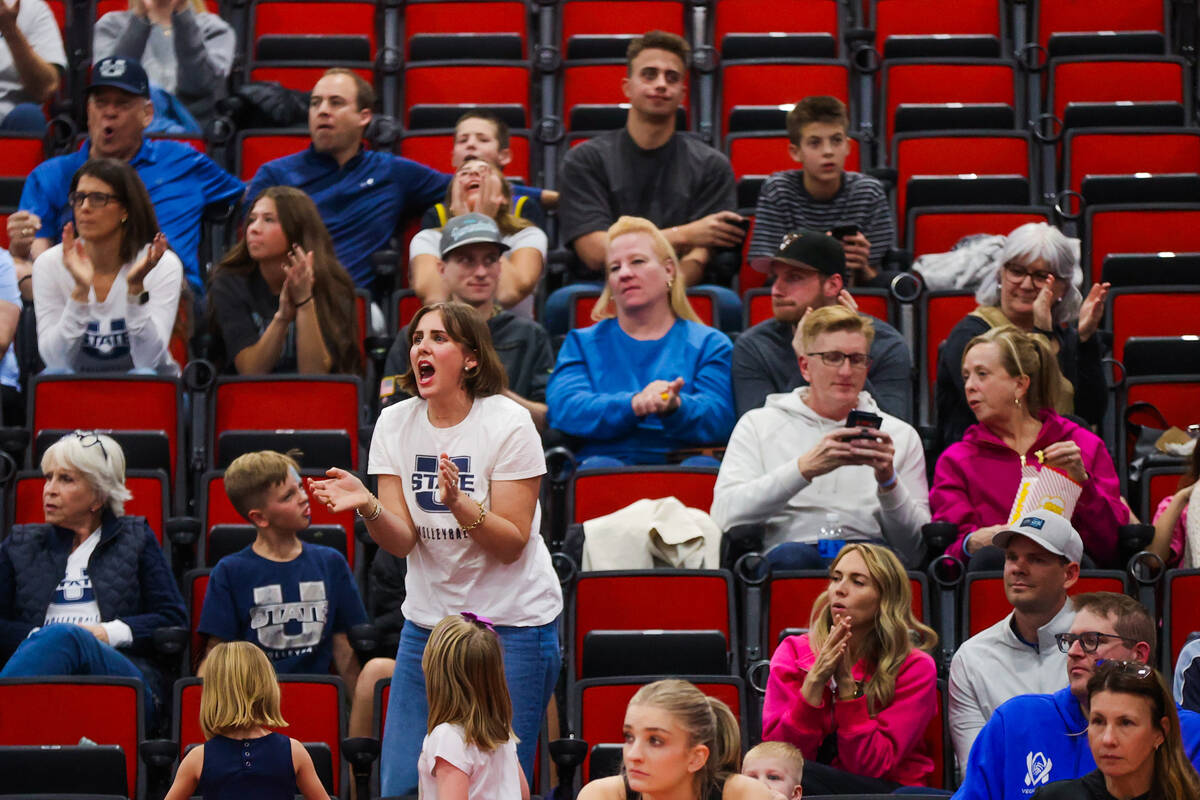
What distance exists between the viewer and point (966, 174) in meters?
6.36

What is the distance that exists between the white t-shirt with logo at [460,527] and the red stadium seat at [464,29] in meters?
3.74

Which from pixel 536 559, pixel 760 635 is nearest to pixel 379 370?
pixel 760 635

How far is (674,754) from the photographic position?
3.11 m

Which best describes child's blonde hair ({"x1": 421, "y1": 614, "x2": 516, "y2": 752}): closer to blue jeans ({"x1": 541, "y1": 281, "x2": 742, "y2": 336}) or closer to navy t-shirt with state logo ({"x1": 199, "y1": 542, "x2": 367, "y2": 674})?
navy t-shirt with state logo ({"x1": 199, "y1": 542, "x2": 367, "y2": 674})

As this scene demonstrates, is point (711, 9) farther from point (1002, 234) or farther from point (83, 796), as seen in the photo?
point (83, 796)

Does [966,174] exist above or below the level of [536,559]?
above

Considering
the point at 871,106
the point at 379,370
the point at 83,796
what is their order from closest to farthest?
the point at 83,796 < the point at 379,370 < the point at 871,106

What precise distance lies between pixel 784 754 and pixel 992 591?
0.98 metres

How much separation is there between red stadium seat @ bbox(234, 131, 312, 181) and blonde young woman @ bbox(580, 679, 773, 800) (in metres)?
3.86

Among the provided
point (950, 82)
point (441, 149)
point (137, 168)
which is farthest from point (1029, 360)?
point (137, 168)

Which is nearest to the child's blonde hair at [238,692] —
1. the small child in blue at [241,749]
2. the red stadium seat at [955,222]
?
the small child in blue at [241,749]

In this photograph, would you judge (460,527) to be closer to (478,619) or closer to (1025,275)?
(478,619)

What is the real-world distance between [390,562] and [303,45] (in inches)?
128

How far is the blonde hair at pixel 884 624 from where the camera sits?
3.83 metres
